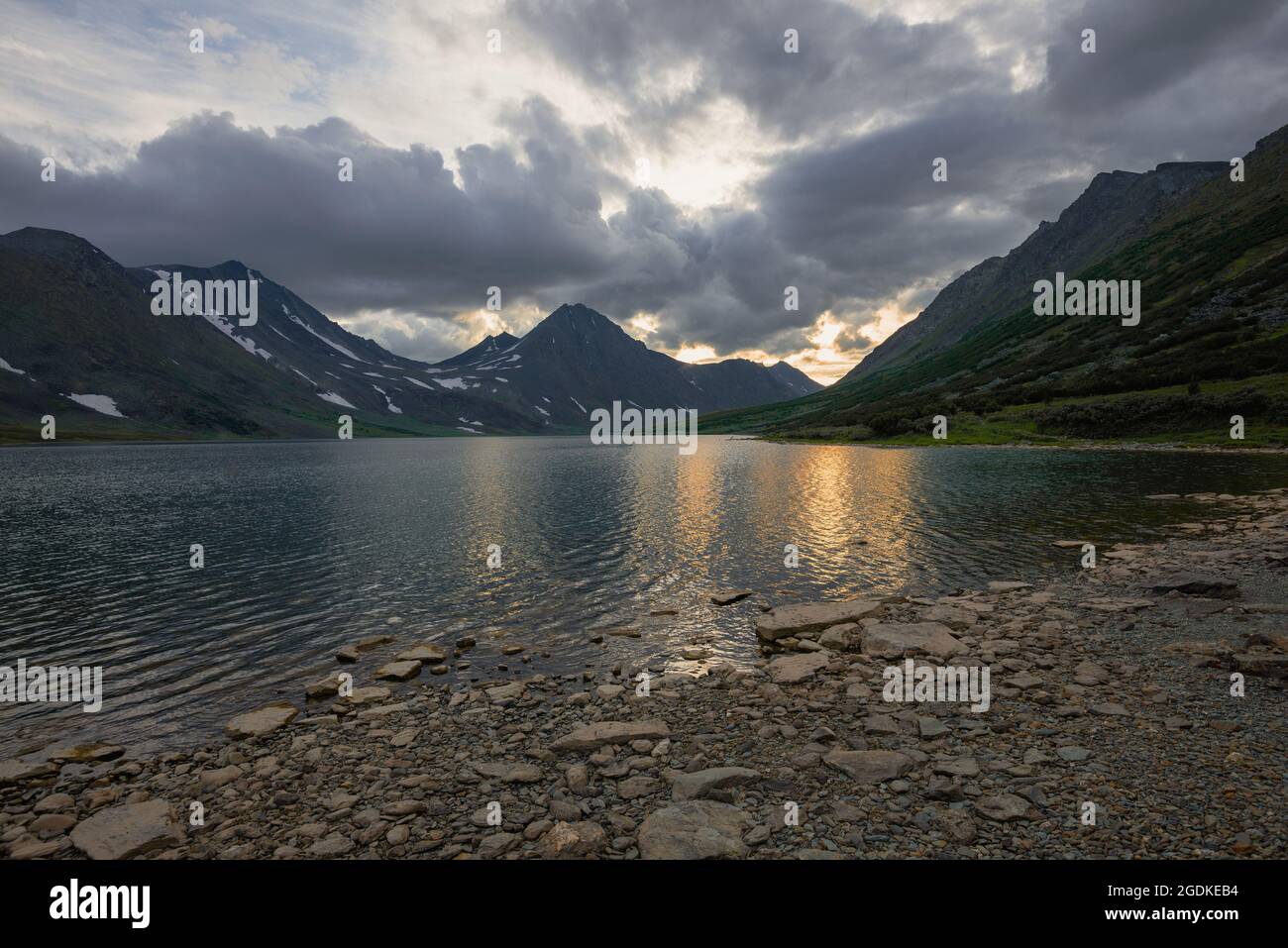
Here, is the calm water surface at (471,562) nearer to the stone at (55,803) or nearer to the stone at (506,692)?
the stone at (506,692)

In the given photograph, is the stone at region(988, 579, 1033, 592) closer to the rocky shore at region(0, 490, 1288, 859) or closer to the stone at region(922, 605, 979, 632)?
the stone at region(922, 605, 979, 632)

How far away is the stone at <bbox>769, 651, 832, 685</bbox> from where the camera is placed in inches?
689

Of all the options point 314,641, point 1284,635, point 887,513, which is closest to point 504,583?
point 314,641

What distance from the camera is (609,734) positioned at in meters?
14.0

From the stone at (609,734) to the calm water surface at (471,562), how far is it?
567 cm

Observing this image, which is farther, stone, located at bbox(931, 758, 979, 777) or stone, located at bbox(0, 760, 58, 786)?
stone, located at bbox(0, 760, 58, 786)

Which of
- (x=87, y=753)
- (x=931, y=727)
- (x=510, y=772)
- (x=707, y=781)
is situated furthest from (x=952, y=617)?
(x=87, y=753)

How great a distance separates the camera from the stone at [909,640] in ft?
61.6

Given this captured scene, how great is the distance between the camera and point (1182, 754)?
37.0 ft

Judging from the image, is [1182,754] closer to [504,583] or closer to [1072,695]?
[1072,695]

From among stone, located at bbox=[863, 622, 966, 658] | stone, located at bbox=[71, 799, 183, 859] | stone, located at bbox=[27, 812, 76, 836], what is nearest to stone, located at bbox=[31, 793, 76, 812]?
stone, located at bbox=[27, 812, 76, 836]

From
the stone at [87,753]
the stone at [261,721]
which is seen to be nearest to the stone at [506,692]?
the stone at [261,721]

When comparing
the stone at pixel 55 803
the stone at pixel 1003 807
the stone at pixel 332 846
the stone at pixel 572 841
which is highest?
the stone at pixel 1003 807

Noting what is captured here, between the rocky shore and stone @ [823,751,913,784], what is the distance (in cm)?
7
